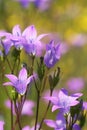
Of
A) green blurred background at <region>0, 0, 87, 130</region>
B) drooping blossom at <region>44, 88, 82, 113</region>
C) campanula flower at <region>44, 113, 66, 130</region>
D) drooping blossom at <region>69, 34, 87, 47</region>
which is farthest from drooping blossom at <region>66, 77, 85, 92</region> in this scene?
drooping blossom at <region>44, 88, 82, 113</region>

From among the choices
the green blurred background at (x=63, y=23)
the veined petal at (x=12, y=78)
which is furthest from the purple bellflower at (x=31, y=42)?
the green blurred background at (x=63, y=23)

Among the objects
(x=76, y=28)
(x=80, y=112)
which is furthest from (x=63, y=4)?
(x=80, y=112)

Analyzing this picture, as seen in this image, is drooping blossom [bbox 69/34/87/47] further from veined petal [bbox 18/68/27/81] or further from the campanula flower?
veined petal [bbox 18/68/27/81]

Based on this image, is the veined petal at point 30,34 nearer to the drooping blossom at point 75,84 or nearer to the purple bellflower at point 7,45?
the purple bellflower at point 7,45

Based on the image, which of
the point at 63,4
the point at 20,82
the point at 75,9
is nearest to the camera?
the point at 20,82

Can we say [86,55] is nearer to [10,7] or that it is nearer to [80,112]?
[10,7]
